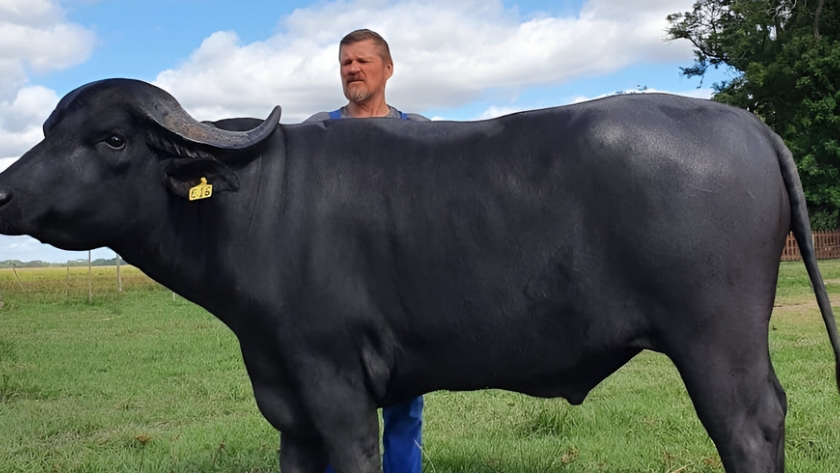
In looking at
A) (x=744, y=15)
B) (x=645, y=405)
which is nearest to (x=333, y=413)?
(x=645, y=405)

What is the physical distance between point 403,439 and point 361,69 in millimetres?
1985

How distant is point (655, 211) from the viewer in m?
2.67

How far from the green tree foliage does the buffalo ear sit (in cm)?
3145

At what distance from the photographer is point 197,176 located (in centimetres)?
288

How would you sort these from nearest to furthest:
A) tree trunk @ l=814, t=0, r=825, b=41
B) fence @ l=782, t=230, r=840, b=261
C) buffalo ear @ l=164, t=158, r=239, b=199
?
buffalo ear @ l=164, t=158, r=239, b=199
tree trunk @ l=814, t=0, r=825, b=41
fence @ l=782, t=230, r=840, b=261

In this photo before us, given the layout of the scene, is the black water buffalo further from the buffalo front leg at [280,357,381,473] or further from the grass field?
the grass field

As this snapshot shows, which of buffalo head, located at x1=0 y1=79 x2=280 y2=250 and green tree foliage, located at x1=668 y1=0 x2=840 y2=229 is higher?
green tree foliage, located at x1=668 y1=0 x2=840 y2=229

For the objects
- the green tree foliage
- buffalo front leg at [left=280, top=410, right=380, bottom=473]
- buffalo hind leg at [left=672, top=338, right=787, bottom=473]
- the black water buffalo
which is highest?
the green tree foliage

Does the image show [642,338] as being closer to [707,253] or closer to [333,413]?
[707,253]

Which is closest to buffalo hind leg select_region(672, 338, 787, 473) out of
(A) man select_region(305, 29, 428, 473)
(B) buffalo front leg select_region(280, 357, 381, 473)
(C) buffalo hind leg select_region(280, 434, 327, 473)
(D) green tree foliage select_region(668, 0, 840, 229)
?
(B) buffalo front leg select_region(280, 357, 381, 473)

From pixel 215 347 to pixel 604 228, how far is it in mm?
8798

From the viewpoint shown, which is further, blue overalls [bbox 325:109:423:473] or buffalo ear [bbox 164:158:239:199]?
blue overalls [bbox 325:109:423:473]

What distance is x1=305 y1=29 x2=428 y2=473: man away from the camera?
159 inches

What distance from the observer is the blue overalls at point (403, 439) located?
4.17 meters
